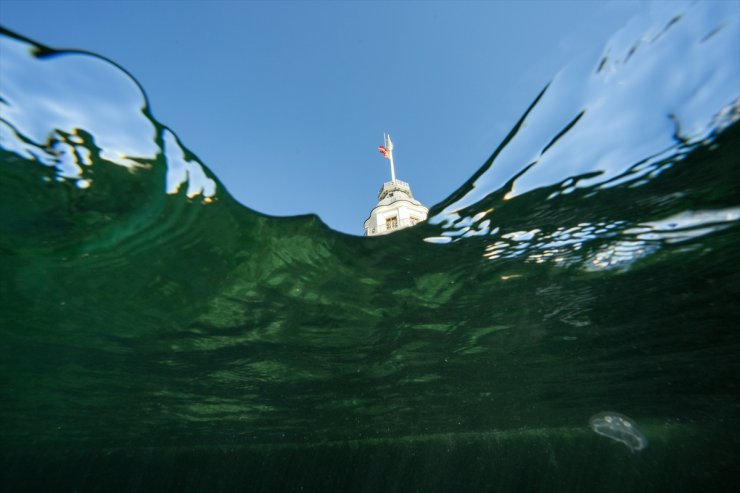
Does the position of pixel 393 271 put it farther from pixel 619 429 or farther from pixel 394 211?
pixel 394 211

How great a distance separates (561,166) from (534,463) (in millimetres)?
50437

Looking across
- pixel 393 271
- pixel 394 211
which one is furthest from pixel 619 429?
pixel 393 271

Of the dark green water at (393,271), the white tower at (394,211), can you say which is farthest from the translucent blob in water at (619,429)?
the white tower at (394,211)

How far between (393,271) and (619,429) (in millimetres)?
36321

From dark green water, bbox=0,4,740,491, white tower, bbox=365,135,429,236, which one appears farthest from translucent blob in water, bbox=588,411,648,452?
white tower, bbox=365,135,429,236

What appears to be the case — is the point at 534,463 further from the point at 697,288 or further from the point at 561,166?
the point at 561,166

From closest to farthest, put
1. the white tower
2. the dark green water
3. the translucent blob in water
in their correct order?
the dark green water → the translucent blob in water → the white tower

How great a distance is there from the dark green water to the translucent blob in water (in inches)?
182

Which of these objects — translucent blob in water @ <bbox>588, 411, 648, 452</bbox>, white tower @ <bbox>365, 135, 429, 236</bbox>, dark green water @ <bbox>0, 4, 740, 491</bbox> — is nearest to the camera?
dark green water @ <bbox>0, 4, 740, 491</bbox>

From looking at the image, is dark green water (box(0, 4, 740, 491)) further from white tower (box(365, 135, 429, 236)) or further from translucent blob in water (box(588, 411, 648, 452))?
white tower (box(365, 135, 429, 236))

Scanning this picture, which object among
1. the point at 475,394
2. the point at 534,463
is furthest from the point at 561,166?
the point at 534,463

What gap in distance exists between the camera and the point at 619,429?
34438mm

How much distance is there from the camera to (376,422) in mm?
24672

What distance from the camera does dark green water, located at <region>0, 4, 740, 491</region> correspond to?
A: 5.60 metres
